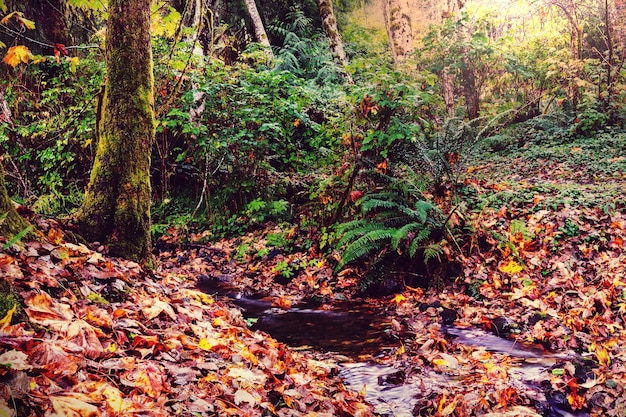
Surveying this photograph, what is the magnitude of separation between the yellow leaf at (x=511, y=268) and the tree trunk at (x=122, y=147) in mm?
4472

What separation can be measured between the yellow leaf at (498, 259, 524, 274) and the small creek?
146cm

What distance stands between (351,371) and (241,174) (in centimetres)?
635

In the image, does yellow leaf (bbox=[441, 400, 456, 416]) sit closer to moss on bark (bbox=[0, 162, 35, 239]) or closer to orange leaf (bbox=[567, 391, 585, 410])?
orange leaf (bbox=[567, 391, 585, 410])

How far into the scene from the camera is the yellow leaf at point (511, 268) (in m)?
5.42

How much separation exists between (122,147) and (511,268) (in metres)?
4.93

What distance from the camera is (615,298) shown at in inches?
167

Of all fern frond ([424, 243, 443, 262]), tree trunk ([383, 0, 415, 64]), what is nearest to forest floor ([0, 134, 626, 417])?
fern frond ([424, 243, 443, 262])

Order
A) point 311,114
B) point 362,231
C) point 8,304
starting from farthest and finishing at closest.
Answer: point 311,114 < point 362,231 < point 8,304

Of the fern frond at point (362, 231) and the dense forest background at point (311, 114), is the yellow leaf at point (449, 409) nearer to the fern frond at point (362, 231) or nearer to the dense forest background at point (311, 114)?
the dense forest background at point (311, 114)

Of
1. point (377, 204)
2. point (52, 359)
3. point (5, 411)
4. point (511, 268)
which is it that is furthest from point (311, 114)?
point (5, 411)

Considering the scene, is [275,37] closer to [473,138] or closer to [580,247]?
[473,138]

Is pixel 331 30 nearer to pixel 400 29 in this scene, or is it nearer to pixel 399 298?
pixel 400 29

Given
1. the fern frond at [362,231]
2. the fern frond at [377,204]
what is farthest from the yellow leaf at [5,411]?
the fern frond at [377,204]

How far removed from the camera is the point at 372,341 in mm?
4242
